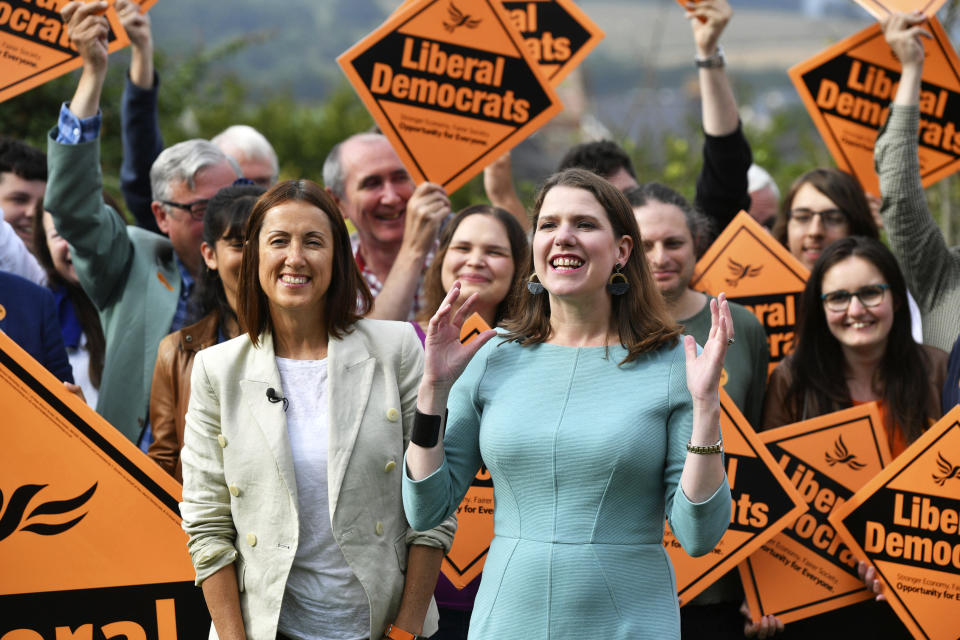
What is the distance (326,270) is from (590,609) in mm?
1240

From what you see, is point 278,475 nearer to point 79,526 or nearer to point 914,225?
point 79,526

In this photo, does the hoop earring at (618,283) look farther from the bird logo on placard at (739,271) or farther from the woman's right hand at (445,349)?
the bird logo on placard at (739,271)

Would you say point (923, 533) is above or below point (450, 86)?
below

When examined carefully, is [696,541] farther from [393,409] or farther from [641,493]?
[393,409]

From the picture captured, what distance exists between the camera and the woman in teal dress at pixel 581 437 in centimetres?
294

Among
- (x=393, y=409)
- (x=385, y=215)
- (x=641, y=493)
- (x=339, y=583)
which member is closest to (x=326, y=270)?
(x=393, y=409)

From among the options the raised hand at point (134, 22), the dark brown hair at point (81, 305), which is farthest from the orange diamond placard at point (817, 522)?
the raised hand at point (134, 22)

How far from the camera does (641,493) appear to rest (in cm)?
301

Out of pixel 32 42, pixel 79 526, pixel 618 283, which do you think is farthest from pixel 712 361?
pixel 32 42

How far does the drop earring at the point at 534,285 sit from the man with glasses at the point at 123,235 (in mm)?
1992

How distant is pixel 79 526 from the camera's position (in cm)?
391

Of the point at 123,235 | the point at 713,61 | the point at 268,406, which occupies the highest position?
the point at 713,61

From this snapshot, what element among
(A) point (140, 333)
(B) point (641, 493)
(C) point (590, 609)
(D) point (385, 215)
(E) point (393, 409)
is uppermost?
Answer: (D) point (385, 215)

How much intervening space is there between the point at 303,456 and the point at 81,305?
242cm
